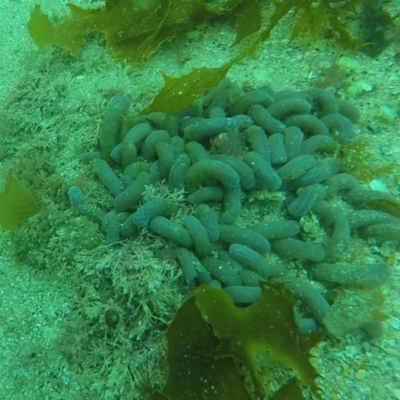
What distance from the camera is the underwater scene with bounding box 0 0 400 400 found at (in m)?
2.39

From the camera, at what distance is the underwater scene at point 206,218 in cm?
239

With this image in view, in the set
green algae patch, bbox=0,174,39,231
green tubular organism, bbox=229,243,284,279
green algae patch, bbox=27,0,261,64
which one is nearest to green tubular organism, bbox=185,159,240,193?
green tubular organism, bbox=229,243,284,279

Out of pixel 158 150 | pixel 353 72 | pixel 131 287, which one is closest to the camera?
pixel 131 287

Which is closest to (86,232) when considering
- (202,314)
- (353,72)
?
(202,314)

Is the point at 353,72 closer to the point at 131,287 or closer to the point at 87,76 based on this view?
the point at 87,76

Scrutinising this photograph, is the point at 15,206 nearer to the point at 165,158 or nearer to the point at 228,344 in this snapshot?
the point at 165,158

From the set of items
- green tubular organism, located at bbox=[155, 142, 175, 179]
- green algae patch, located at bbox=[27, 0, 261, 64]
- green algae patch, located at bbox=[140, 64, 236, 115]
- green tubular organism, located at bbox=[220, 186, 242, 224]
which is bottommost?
green tubular organism, located at bbox=[220, 186, 242, 224]

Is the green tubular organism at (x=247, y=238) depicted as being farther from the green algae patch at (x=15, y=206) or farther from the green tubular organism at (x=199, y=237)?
the green algae patch at (x=15, y=206)

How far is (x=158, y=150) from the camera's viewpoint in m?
3.08

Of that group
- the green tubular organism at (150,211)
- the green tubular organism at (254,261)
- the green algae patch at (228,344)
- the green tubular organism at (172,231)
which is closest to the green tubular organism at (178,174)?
the green tubular organism at (150,211)

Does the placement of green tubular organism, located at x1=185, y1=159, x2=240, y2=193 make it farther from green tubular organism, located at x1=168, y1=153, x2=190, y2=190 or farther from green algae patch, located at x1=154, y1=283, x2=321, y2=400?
green algae patch, located at x1=154, y1=283, x2=321, y2=400

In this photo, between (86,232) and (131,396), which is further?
(86,232)

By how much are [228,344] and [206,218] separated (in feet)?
2.54

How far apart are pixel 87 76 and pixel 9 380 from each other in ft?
8.21
